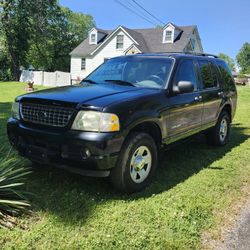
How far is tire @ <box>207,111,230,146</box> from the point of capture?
6993mm

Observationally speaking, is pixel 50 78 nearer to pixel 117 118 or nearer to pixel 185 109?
pixel 185 109

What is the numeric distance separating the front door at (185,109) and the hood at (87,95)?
0.53m

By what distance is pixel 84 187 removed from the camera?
14.9 ft

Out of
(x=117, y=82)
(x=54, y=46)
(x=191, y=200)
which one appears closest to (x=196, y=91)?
(x=117, y=82)

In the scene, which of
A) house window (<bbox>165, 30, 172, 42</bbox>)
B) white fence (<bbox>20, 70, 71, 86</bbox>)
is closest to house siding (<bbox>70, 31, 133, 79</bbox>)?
house window (<bbox>165, 30, 172, 42</bbox>)

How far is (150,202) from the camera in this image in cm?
418

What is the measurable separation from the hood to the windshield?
0.31m

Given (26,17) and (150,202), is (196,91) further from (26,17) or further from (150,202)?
(26,17)

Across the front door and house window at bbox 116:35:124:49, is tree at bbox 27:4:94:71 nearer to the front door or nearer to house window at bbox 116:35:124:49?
house window at bbox 116:35:124:49

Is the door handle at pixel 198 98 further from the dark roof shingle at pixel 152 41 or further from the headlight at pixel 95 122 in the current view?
the dark roof shingle at pixel 152 41

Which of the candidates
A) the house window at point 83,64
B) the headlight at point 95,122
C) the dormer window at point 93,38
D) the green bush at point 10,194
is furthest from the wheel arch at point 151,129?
the dormer window at point 93,38

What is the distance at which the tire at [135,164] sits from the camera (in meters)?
4.12

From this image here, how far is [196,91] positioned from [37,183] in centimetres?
299

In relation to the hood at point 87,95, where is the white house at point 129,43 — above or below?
above
